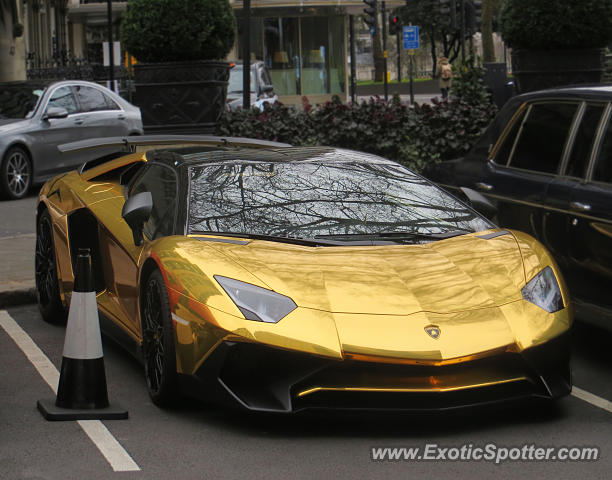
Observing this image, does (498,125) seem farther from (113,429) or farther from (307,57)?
(307,57)

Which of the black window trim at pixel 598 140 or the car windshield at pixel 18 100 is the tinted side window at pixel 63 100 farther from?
the black window trim at pixel 598 140

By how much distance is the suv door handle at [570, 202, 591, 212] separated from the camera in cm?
677

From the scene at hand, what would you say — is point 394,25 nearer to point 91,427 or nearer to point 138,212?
point 138,212

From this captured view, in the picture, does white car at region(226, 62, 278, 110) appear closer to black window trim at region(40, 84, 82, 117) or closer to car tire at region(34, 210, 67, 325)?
black window trim at region(40, 84, 82, 117)

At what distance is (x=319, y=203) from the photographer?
20.7 feet

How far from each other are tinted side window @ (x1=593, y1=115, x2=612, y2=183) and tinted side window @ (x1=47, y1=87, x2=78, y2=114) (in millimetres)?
11266

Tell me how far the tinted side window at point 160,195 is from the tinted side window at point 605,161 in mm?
2431

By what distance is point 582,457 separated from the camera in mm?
4957

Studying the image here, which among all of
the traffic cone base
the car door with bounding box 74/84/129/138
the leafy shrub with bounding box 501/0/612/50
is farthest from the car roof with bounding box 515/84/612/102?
the car door with bounding box 74/84/129/138

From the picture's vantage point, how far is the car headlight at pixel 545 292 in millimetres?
5594

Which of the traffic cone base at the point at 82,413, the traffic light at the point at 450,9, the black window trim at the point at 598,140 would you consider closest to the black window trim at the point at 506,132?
the black window trim at the point at 598,140

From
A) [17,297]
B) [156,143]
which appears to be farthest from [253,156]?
[17,297]

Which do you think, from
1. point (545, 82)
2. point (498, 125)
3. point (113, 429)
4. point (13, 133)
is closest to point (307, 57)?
point (13, 133)

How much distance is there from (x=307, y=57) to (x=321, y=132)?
97.2 feet
